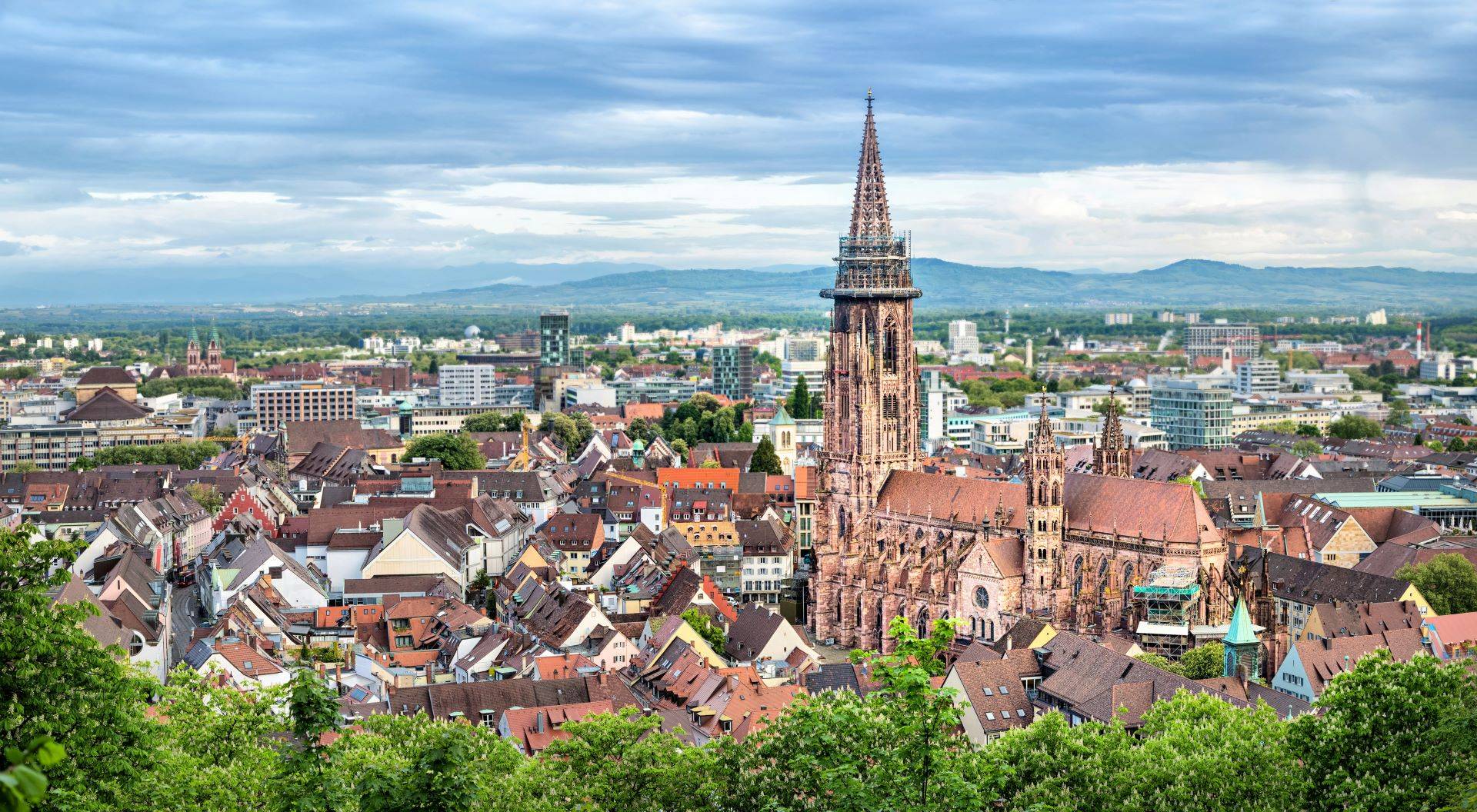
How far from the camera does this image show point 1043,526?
89812 millimetres

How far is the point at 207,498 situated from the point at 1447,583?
336ft

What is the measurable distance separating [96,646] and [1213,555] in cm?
6455

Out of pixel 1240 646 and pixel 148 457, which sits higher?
pixel 1240 646

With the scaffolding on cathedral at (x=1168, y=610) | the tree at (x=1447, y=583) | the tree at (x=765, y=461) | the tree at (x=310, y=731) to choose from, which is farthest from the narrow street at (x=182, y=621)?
the tree at (x=1447, y=583)

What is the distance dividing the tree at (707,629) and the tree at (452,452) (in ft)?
270

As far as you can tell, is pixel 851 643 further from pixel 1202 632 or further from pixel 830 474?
pixel 1202 632

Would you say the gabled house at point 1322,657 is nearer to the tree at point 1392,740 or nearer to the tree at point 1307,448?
the tree at point 1392,740

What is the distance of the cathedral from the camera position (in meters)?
87.2

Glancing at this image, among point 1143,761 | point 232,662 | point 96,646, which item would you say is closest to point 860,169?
point 232,662

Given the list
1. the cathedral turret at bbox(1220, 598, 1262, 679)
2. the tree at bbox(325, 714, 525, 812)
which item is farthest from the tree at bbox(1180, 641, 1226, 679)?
the tree at bbox(325, 714, 525, 812)

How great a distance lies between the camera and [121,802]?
106 feet

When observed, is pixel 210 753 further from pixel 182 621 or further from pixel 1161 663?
pixel 182 621

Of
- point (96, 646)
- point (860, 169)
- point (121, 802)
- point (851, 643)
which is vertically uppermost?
point (860, 169)

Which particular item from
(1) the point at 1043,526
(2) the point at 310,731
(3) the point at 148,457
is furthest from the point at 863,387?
(3) the point at 148,457
